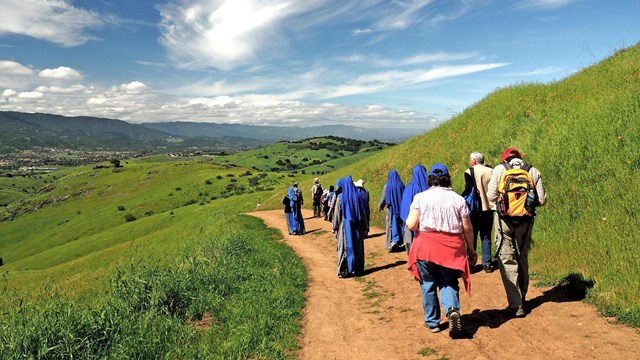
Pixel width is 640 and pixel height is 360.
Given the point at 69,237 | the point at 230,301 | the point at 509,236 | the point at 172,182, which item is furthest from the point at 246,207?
the point at 172,182

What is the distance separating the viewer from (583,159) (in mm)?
12664

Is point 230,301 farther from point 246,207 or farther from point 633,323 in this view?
point 246,207

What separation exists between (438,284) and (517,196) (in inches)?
82.1

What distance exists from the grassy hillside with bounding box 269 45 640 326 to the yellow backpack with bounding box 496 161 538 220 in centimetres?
220

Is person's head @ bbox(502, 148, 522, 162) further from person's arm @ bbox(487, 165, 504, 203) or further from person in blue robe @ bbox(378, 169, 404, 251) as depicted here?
person in blue robe @ bbox(378, 169, 404, 251)

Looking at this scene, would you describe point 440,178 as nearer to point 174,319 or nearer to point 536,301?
point 536,301

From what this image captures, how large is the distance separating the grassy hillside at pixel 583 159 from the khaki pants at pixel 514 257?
1409 millimetres

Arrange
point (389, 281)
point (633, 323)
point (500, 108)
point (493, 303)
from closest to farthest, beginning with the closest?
point (633, 323) → point (493, 303) → point (389, 281) → point (500, 108)

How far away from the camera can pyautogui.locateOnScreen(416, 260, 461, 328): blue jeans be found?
627 centimetres

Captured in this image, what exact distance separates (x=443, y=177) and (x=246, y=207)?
47717 millimetres

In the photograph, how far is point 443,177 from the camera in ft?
21.0

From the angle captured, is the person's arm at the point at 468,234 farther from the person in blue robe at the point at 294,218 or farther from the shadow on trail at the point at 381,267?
the person in blue robe at the point at 294,218

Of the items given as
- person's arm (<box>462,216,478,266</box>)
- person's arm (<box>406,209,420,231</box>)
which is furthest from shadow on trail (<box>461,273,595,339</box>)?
person's arm (<box>406,209,420,231</box>)

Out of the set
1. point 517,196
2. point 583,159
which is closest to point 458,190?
point 583,159
